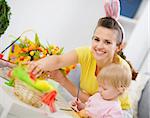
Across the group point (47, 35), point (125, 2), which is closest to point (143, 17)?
point (125, 2)

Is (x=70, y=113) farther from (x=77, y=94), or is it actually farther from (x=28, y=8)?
(x=28, y=8)

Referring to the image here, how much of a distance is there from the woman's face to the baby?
0.44 ft

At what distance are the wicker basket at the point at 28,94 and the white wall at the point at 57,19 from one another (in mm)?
879

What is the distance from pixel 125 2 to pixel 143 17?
0.24m

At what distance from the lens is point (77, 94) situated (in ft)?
5.28

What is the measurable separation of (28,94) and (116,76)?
0.35 metres

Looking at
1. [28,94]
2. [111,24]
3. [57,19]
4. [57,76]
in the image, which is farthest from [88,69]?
[57,19]

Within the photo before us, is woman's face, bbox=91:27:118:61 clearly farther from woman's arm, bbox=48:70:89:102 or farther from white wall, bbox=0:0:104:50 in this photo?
white wall, bbox=0:0:104:50

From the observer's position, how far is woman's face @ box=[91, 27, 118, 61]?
56.6 inches

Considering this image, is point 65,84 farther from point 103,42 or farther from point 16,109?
point 16,109

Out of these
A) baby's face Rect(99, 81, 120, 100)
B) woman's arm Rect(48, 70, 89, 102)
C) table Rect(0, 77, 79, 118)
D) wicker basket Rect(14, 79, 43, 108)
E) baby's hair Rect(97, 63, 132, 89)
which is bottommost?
woman's arm Rect(48, 70, 89, 102)

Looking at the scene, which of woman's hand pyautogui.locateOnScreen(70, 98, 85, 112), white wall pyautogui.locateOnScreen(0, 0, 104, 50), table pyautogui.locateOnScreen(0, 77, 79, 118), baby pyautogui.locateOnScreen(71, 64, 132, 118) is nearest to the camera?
table pyautogui.locateOnScreen(0, 77, 79, 118)

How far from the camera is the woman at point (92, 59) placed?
56.6 inches

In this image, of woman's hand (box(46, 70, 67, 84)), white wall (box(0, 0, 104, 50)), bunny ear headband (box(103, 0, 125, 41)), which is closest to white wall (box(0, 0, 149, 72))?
white wall (box(0, 0, 104, 50))
